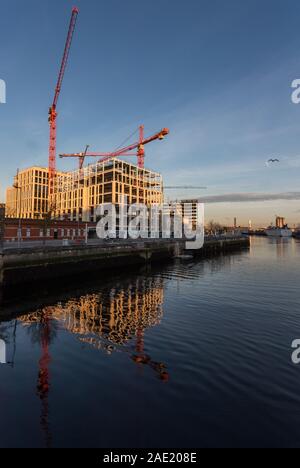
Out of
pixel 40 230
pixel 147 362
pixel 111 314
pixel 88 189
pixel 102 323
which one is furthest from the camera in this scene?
pixel 88 189

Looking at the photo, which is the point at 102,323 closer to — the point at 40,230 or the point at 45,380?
the point at 45,380

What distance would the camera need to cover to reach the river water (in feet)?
27.9

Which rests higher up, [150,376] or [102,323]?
[150,376]

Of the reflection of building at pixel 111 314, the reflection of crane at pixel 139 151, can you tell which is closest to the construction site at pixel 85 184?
the reflection of crane at pixel 139 151

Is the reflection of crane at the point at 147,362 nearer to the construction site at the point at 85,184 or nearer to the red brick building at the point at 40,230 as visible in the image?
the red brick building at the point at 40,230

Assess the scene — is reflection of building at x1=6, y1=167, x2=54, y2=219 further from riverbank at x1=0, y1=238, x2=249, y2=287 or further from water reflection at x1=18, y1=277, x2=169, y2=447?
water reflection at x1=18, y1=277, x2=169, y2=447

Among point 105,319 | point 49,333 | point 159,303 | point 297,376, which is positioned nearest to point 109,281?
point 159,303

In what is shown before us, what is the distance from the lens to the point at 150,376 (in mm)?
11867

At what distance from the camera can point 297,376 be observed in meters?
11.8

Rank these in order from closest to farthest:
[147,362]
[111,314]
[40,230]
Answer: [147,362], [111,314], [40,230]

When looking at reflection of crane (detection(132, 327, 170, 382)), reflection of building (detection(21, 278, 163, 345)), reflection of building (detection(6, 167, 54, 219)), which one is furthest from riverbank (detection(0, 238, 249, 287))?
reflection of building (detection(6, 167, 54, 219))

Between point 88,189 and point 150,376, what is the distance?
4930 inches

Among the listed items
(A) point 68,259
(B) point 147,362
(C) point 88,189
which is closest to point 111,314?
(B) point 147,362

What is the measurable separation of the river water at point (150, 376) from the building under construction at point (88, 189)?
93860 millimetres
